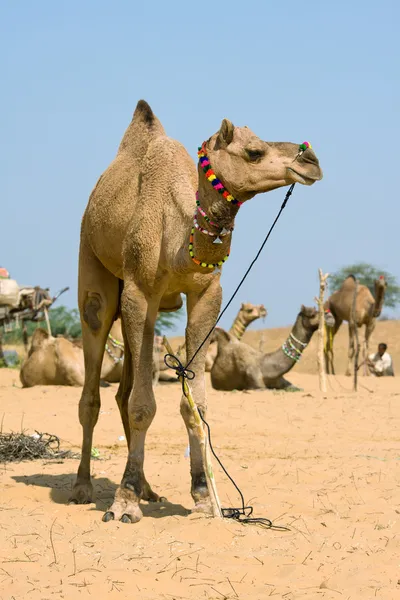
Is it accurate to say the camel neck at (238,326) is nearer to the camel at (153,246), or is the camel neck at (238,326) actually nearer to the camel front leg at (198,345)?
the camel at (153,246)

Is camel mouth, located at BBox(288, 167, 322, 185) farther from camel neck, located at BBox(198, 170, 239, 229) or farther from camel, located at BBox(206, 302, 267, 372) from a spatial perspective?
camel, located at BBox(206, 302, 267, 372)

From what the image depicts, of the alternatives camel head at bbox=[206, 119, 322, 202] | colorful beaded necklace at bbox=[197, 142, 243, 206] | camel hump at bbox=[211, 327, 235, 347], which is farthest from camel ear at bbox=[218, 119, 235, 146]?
camel hump at bbox=[211, 327, 235, 347]

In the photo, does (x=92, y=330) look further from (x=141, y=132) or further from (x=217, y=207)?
(x=217, y=207)

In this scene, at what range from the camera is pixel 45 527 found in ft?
18.9

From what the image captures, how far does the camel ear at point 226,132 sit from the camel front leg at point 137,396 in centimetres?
122

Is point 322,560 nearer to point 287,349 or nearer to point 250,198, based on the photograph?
point 250,198

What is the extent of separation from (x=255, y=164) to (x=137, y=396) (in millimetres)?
1746

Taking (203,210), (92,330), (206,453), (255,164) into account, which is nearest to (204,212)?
(203,210)

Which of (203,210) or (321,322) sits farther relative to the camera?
(321,322)

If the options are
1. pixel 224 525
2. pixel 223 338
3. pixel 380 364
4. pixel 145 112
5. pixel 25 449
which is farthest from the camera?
pixel 380 364

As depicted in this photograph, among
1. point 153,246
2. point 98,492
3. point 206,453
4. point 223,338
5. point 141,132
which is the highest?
point 141,132

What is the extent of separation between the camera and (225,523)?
5.70m

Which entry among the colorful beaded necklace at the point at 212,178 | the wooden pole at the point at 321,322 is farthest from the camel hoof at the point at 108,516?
the wooden pole at the point at 321,322

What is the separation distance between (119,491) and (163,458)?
112 inches
